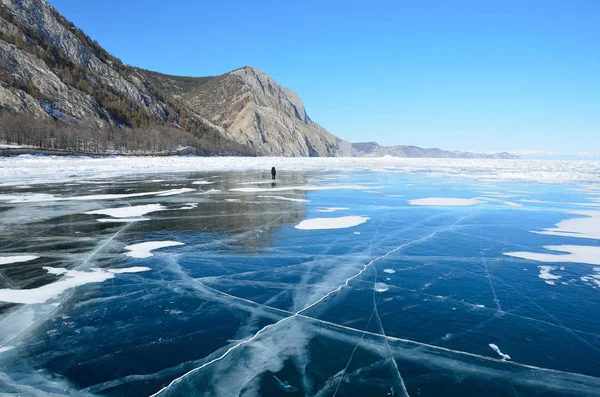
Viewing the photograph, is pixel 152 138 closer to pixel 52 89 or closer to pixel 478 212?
pixel 52 89

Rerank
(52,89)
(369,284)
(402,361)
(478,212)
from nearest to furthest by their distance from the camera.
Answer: (402,361), (369,284), (478,212), (52,89)

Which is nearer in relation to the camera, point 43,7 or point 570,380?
point 570,380

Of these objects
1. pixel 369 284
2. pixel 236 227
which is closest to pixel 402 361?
pixel 369 284

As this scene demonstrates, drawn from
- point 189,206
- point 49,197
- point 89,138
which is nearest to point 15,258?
point 189,206

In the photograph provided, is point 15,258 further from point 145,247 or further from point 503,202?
point 503,202

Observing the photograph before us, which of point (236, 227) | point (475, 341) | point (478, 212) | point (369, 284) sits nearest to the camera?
point (475, 341)

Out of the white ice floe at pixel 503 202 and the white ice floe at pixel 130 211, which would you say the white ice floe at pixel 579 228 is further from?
the white ice floe at pixel 130 211
